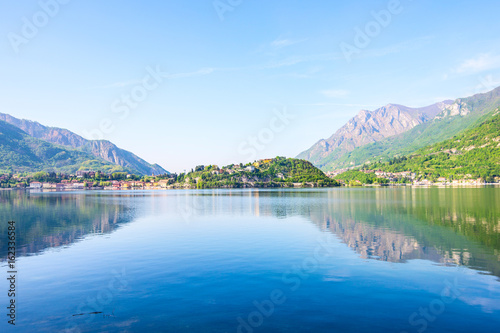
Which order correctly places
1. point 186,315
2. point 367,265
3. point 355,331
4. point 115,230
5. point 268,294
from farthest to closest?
point 115,230
point 367,265
point 268,294
point 186,315
point 355,331

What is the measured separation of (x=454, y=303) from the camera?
14875mm

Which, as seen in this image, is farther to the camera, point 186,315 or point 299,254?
point 299,254

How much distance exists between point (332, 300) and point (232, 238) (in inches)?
744

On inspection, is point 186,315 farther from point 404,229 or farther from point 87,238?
point 404,229

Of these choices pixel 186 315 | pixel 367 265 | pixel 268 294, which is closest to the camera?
pixel 186 315

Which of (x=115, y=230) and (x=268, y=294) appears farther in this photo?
(x=115, y=230)

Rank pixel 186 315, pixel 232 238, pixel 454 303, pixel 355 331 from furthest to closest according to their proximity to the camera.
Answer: pixel 232 238 < pixel 454 303 < pixel 186 315 < pixel 355 331

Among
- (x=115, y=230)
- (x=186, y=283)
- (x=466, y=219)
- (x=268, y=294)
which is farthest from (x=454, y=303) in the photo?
(x=115, y=230)

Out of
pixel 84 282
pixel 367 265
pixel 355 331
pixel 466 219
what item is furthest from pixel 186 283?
pixel 466 219

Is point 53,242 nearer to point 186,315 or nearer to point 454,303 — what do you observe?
point 186,315

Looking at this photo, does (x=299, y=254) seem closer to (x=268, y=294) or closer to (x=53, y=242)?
(x=268, y=294)

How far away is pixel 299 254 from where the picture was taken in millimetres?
25484

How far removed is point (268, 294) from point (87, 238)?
2574cm

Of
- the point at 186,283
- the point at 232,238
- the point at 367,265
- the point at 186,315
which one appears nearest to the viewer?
the point at 186,315
